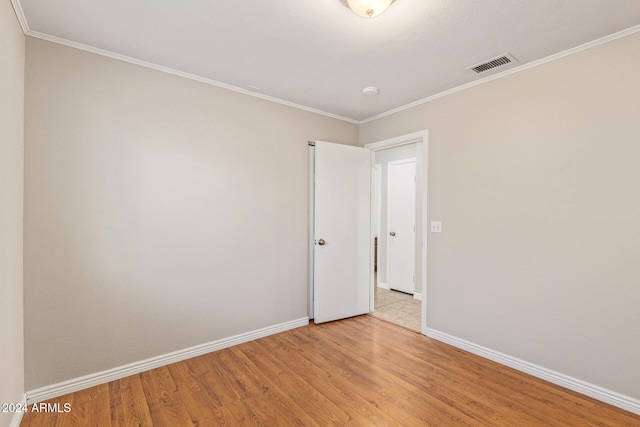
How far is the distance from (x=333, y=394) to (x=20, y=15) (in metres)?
3.20

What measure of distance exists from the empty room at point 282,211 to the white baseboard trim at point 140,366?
0.05 feet

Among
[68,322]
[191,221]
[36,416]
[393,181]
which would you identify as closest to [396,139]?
[393,181]

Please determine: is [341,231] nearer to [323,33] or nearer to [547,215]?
[547,215]

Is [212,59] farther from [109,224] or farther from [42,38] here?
[109,224]

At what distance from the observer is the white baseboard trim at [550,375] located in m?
1.98

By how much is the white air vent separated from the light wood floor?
252 cm

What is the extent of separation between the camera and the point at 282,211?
3.27m

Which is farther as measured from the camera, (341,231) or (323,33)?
(341,231)

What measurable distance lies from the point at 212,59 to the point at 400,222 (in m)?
3.68

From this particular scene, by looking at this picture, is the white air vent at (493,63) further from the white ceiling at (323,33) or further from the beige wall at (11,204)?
the beige wall at (11,204)

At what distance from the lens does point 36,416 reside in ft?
6.21

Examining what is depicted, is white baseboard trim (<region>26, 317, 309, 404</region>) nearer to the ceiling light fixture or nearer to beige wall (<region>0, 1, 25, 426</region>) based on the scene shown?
beige wall (<region>0, 1, 25, 426</region>)

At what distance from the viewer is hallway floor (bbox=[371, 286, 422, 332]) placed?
356cm

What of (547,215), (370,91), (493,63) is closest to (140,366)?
(370,91)
